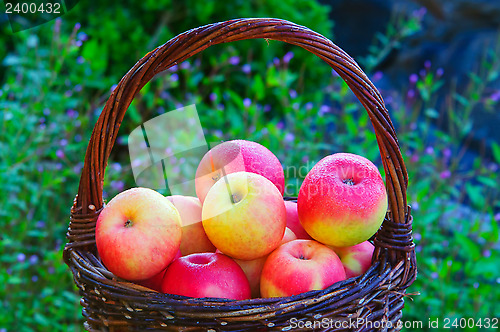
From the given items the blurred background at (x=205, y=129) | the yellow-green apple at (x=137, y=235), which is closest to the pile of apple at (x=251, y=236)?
the yellow-green apple at (x=137, y=235)

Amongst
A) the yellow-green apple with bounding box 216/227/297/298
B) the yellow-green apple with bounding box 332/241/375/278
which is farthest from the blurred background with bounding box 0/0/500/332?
the yellow-green apple with bounding box 216/227/297/298

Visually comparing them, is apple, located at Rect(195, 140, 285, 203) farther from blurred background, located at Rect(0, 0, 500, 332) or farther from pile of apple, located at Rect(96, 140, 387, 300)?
blurred background, located at Rect(0, 0, 500, 332)

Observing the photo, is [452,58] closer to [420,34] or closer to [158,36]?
[420,34]

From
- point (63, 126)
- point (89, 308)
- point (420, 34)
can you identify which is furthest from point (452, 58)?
point (89, 308)

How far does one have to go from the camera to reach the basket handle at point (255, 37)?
0.82m

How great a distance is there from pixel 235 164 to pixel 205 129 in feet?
3.34

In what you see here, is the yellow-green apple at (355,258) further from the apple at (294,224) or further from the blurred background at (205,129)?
the blurred background at (205,129)

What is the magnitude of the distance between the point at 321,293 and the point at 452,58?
3316 mm

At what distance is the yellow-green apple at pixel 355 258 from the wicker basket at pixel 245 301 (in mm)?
54

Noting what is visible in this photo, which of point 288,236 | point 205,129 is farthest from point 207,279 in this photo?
point 205,129

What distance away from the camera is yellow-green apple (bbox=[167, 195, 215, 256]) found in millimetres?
1006

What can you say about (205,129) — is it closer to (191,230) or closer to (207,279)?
(191,230)

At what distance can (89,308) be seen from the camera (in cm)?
84

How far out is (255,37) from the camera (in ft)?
2.82
